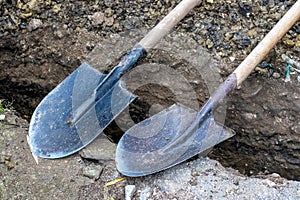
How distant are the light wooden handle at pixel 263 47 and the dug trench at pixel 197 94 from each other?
12.9 inches

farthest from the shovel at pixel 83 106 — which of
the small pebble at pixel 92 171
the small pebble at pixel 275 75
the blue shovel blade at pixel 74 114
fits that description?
the small pebble at pixel 275 75

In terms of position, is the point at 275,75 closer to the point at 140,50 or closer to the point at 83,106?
the point at 140,50

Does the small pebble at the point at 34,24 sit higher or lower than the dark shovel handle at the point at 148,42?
lower

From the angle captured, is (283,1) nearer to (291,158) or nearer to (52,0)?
(291,158)

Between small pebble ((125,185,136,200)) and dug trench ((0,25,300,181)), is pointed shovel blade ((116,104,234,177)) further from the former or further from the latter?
dug trench ((0,25,300,181))

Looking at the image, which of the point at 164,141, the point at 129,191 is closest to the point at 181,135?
the point at 164,141

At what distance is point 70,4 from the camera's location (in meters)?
2.83

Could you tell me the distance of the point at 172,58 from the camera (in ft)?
8.85

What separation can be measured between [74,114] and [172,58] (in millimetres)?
689

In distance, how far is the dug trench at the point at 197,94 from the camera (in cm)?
254

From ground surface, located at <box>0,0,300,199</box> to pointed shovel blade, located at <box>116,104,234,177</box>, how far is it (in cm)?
16

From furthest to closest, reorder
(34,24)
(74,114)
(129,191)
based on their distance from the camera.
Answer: (34,24), (74,114), (129,191)

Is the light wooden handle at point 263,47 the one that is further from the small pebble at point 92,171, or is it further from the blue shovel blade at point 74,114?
the small pebble at point 92,171

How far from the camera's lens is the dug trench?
A: 2543 millimetres
